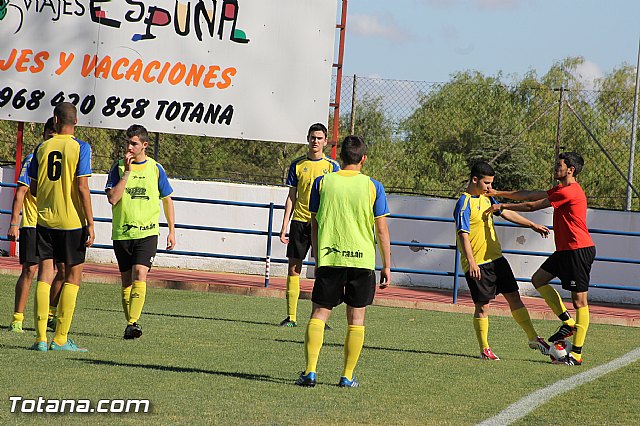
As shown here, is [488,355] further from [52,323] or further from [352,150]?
[52,323]

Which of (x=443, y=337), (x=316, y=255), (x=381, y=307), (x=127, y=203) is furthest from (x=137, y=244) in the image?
(x=381, y=307)

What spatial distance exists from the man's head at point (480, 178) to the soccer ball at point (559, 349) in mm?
1624

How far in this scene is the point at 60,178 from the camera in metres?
9.29

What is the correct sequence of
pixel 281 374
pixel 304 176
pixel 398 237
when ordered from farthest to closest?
pixel 398 237
pixel 304 176
pixel 281 374

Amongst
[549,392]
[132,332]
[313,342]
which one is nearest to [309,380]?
[313,342]

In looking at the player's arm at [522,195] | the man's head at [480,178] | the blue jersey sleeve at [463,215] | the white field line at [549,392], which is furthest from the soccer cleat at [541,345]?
the man's head at [480,178]

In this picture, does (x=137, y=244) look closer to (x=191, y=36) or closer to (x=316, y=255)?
(x=316, y=255)

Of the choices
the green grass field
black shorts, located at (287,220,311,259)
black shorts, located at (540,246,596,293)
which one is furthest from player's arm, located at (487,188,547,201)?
black shorts, located at (287,220,311,259)

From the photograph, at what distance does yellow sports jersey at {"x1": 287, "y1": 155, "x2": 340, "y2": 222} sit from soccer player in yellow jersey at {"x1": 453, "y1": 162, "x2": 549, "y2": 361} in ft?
7.79

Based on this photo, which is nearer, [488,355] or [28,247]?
[28,247]

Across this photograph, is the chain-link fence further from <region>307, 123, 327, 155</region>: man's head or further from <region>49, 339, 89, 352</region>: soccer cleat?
<region>49, 339, 89, 352</region>: soccer cleat

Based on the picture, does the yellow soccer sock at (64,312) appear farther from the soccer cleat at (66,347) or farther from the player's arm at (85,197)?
the player's arm at (85,197)

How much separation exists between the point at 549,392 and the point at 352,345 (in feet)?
5.33

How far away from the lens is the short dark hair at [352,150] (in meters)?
8.16
